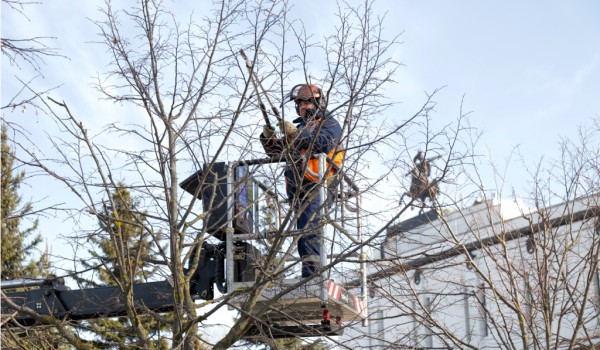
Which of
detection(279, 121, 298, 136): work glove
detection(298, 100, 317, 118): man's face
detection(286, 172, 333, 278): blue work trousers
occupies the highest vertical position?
detection(298, 100, 317, 118): man's face

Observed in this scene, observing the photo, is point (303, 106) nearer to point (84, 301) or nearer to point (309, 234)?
point (309, 234)

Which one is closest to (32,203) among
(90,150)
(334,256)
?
(90,150)

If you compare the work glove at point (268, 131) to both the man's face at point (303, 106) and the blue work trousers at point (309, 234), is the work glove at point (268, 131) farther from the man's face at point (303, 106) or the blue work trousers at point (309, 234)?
the blue work trousers at point (309, 234)

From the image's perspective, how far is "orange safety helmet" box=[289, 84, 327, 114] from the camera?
7.87 meters

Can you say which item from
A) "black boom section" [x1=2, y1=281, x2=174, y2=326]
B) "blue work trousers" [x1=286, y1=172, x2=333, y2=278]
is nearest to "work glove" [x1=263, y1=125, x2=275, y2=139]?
"blue work trousers" [x1=286, y1=172, x2=333, y2=278]

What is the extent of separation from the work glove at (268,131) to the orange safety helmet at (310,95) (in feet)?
1.02

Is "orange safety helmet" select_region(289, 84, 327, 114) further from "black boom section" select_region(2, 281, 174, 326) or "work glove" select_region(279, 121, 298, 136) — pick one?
"black boom section" select_region(2, 281, 174, 326)

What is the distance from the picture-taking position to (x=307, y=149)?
8.33m

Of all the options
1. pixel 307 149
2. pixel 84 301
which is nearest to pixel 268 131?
pixel 307 149

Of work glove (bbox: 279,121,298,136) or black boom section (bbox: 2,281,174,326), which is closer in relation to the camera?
work glove (bbox: 279,121,298,136)

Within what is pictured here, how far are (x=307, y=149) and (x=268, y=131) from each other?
35 centimetres

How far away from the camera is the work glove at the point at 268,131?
834 cm

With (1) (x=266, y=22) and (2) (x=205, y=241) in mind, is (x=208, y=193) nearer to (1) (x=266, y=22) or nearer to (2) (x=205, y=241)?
(2) (x=205, y=241)

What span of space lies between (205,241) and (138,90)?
1413 millimetres
